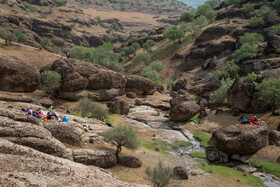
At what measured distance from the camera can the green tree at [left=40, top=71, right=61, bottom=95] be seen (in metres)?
43.2

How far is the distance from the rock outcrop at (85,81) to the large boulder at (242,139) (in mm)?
35375

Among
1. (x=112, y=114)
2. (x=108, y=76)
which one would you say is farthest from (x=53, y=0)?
(x=112, y=114)

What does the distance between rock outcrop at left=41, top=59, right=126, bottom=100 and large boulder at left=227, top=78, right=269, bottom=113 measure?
34.1 m

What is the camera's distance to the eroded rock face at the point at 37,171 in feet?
29.7

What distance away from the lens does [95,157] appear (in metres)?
19.2

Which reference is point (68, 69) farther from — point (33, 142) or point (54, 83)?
point (33, 142)

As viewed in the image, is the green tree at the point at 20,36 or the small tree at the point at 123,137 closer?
the small tree at the point at 123,137

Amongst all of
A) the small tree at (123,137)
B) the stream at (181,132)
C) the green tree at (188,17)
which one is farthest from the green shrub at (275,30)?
the small tree at (123,137)

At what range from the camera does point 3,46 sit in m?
A: 56.2

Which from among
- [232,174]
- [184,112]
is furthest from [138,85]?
[232,174]

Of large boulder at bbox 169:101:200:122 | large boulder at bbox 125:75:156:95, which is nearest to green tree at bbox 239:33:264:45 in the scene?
large boulder at bbox 125:75:156:95

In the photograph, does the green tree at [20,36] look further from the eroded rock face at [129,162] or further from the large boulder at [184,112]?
the eroded rock face at [129,162]

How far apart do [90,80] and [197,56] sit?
68522 mm

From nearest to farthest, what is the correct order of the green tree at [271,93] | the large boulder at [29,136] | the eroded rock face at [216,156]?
the large boulder at [29,136], the eroded rock face at [216,156], the green tree at [271,93]
